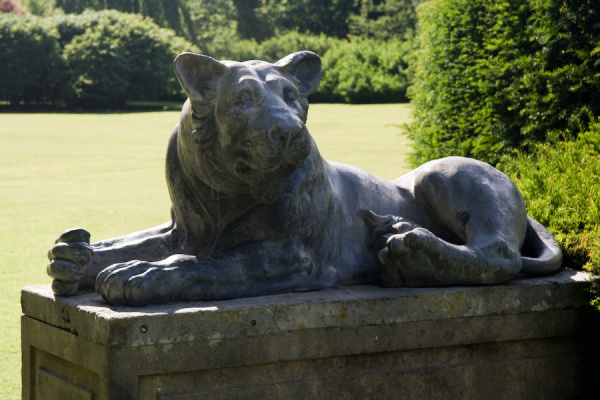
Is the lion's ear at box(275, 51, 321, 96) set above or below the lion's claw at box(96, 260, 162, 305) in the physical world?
above

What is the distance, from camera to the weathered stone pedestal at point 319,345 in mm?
3469

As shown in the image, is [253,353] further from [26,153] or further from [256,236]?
[26,153]

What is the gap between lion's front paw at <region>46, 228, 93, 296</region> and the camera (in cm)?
373

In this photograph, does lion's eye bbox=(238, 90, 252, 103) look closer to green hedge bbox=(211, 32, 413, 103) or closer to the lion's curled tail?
the lion's curled tail

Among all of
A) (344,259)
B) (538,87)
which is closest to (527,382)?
(344,259)

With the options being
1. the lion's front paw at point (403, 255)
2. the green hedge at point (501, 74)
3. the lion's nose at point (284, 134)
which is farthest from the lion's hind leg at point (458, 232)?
the green hedge at point (501, 74)

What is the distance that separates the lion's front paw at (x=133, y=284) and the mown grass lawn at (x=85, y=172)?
2.14 meters

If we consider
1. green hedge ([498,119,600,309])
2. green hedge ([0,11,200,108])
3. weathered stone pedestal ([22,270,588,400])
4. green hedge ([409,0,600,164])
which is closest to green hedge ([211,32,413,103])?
green hedge ([0,11,200,108])

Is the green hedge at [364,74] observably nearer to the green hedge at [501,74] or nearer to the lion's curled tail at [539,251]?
the green hedge at [501,74]

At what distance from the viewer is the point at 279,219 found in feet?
12.7

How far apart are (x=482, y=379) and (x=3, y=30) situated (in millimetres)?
32163

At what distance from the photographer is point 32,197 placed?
1315 centimetres

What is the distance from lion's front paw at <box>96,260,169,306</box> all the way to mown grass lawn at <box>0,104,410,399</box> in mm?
2138

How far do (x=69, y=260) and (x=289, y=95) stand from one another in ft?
3.91
